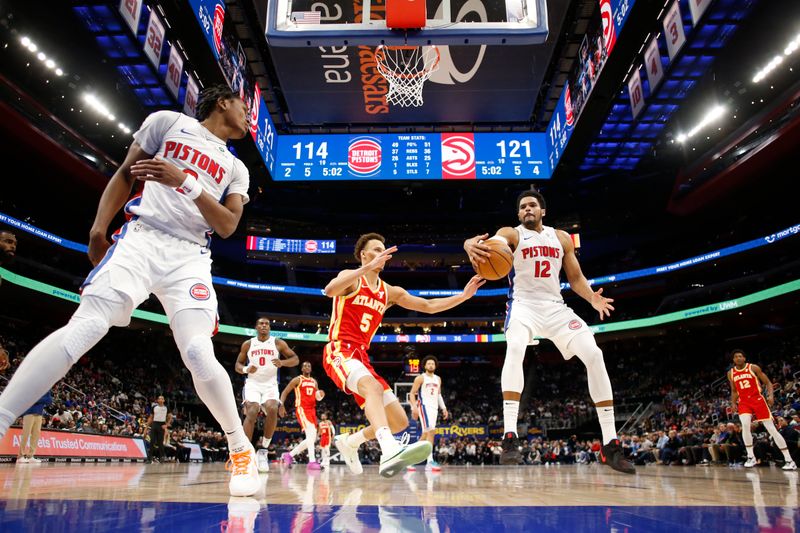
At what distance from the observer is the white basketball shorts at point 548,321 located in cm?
515

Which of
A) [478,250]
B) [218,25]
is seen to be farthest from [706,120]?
[478,250]

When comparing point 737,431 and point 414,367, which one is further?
point 414,367

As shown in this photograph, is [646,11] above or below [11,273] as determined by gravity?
above

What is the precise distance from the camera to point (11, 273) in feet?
66.5

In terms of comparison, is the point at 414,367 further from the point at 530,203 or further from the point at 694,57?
the point at 530,203

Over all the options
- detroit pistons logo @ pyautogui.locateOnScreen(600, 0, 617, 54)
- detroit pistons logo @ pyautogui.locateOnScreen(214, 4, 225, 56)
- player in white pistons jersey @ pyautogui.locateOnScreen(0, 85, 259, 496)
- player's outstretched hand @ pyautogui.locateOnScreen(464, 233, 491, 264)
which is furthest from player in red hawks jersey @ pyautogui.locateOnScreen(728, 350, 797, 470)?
detroit pistons logo @ pyautogui.locateOnScreen(214, 4, 225, 56)

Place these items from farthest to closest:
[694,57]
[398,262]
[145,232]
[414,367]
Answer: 1. [398,262]
2. [414,367]
3. [694,57]
4. [145,232]

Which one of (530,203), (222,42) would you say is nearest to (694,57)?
(530,203)

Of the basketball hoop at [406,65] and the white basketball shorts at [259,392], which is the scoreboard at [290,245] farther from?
the white basketball shorts at [259,392]

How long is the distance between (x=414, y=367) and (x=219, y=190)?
29.4m

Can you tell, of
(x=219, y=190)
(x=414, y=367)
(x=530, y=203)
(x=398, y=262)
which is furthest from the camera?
(x=398, y=262)

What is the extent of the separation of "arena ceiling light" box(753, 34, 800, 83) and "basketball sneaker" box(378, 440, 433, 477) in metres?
19.3

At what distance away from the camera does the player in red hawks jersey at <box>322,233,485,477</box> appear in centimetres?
431

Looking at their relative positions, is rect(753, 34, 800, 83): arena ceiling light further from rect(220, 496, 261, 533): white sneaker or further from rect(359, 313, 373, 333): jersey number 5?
rect(220, 496, 261, 533): white sneaker
